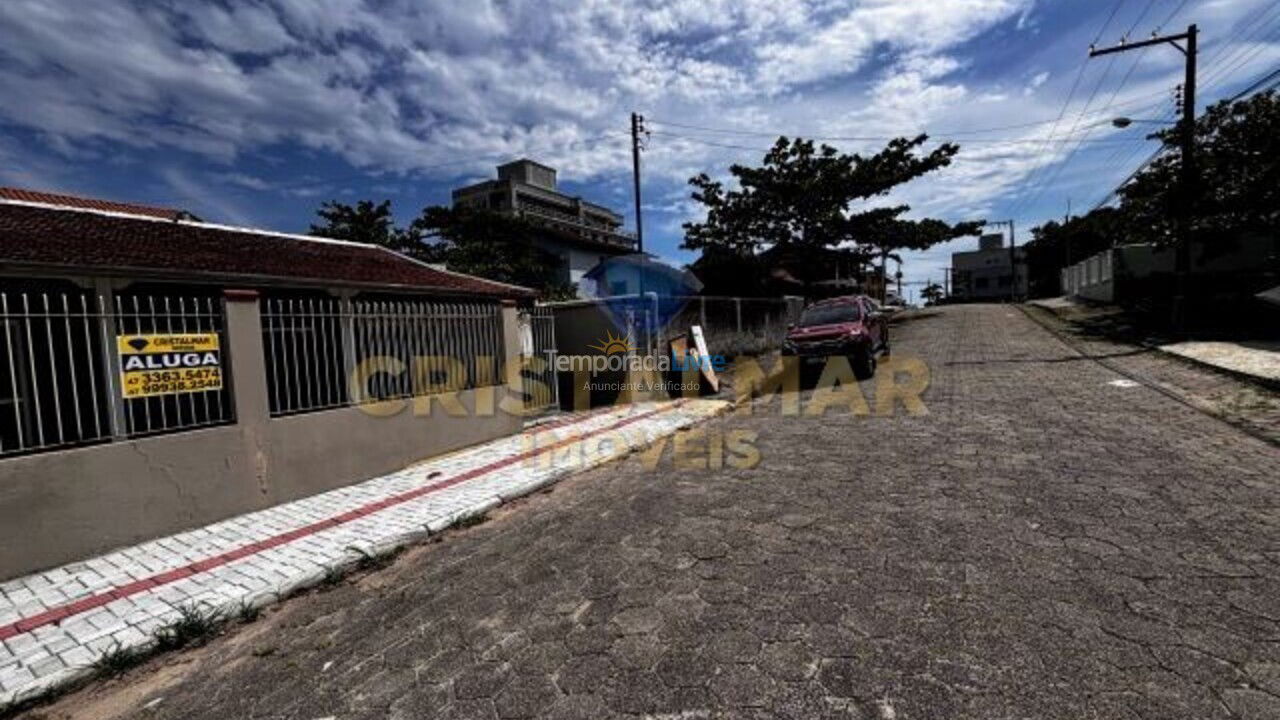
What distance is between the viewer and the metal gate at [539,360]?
11047 mm

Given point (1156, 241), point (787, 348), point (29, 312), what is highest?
point (1156, 241)

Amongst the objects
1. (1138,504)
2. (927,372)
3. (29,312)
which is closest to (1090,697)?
(1138,504)

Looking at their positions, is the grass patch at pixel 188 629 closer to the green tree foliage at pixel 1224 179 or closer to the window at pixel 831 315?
the window at pixel 831 315

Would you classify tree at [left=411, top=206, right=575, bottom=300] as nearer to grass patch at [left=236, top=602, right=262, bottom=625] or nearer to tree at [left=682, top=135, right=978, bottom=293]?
tree at [left=682, top=135, right=978, bottom=293]

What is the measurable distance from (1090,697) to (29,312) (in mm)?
7951

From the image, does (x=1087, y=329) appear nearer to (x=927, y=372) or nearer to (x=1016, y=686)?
(x=927, y=372)

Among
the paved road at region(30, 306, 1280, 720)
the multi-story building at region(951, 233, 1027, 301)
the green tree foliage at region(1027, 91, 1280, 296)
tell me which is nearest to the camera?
the paved road at region(30, 306, 1280, 720)

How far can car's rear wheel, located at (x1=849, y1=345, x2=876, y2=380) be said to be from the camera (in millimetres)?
12453

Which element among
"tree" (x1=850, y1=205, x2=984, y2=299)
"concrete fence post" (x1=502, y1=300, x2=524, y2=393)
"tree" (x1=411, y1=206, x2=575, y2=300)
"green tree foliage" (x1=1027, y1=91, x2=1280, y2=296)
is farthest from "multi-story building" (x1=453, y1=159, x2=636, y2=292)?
"concrete fence post" (x1=502, y1=300, x2=524, y2=393)

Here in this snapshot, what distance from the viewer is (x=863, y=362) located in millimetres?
12703

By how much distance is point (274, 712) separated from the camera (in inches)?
120

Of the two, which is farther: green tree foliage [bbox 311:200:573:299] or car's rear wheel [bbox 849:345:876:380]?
green tree foliage [bbox 311:200:573:299]

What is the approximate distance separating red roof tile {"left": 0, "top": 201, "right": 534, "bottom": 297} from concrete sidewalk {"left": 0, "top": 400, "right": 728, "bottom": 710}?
8.66 ft

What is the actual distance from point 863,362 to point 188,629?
12.1 meters
